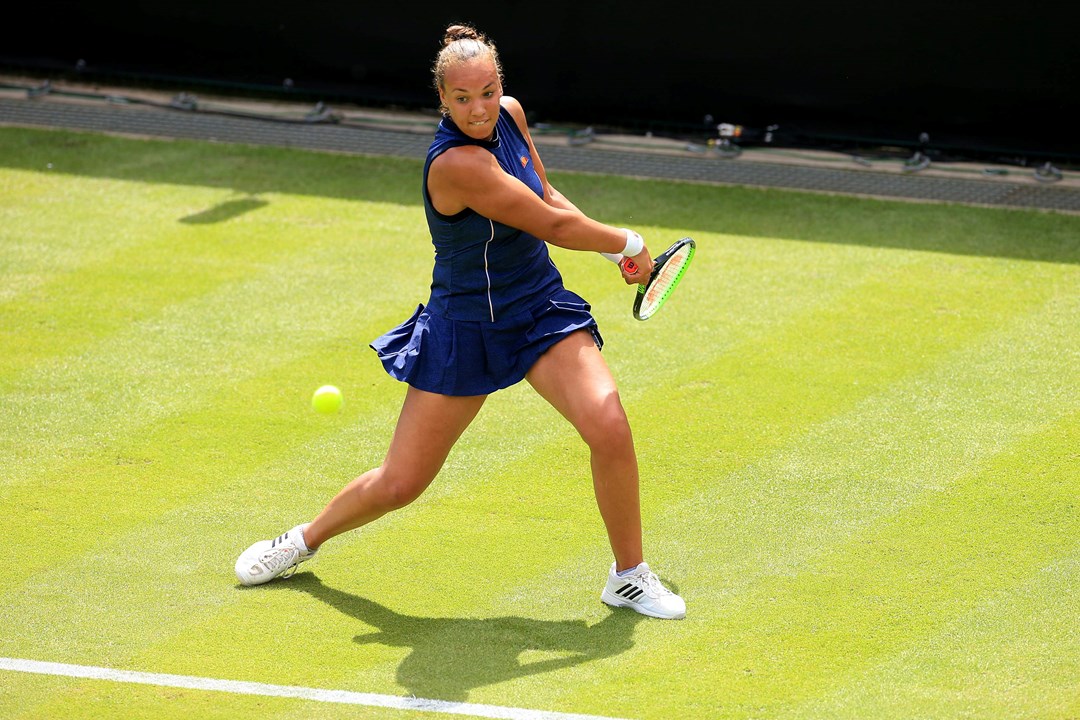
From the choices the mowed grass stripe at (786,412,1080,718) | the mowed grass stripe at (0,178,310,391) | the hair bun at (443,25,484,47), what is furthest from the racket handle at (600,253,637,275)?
the mowed grass stripe at (0,178,310,391)

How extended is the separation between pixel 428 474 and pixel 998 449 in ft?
9.21

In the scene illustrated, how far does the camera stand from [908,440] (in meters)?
6.44

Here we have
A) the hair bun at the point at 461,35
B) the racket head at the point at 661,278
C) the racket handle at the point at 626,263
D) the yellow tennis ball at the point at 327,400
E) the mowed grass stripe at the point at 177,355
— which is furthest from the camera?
the mowed grass stripe at the point at 177,355

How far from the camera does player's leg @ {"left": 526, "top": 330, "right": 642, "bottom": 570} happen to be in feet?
15.9

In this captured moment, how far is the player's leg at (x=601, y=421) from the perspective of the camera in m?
4.86

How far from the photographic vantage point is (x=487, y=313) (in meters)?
4.97

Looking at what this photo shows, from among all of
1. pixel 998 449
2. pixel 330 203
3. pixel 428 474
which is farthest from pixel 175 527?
pixel 330 203

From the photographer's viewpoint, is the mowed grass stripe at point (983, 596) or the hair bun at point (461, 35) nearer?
the mowed grass stripe at point (983, 596)

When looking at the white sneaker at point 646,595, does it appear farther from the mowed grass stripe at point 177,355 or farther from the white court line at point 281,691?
the mowed grass stripe at point 177,355

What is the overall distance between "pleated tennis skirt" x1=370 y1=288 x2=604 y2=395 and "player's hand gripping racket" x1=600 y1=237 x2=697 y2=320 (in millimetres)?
231

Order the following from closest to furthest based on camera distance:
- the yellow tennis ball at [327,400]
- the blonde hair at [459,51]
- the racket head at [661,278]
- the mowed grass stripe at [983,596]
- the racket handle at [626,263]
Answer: the mowed grass stripe at [983,596]
the blonde hair at [459,51]
the racket handle at [626,263]
the racket head at [661,278]
the yellow tennis ball at [327,400]

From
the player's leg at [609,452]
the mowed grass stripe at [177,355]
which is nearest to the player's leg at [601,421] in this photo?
the player's leg at [609,452]

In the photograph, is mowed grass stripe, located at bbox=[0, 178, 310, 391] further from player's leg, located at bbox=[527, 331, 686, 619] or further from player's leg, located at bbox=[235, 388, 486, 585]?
player's leg, located at bbox=[527, 331, 686, 619]

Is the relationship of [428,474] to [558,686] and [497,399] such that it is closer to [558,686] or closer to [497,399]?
[558,686]
